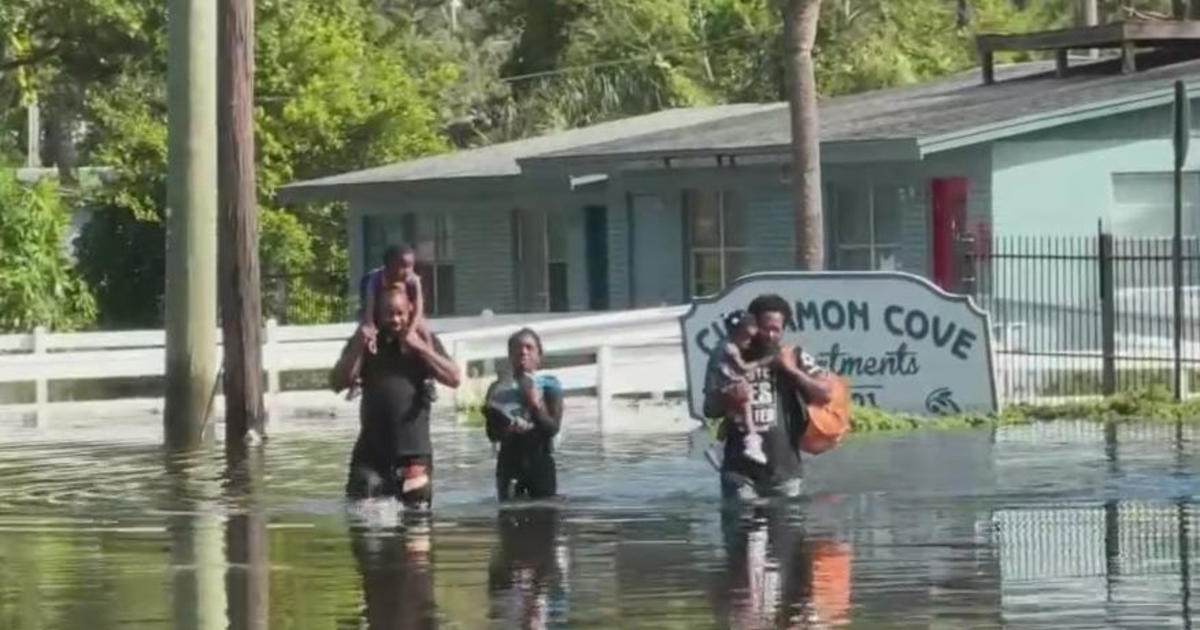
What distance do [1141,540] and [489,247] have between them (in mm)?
28216

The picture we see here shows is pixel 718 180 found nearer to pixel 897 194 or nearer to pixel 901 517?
pixel 897 194

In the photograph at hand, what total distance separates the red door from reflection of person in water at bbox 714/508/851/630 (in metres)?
16.6

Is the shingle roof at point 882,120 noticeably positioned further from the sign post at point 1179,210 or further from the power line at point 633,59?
the power line at point 633,59

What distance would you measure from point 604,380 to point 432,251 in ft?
54.9

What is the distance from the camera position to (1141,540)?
14.8 meters

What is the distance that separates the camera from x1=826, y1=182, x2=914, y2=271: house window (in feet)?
112

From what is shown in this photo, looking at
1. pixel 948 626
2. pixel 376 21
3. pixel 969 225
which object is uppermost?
pixel 376 21

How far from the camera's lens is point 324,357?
31.1m

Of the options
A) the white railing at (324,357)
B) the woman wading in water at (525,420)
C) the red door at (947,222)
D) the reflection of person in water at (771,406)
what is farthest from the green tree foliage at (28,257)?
the reflection of person in water at (771,406)

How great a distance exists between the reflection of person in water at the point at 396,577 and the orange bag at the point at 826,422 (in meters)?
2.39

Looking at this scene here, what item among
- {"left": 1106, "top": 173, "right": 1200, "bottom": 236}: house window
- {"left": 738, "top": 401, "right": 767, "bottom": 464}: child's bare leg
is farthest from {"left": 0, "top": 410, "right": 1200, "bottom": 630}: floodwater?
{"left": 1106, "top": 173, "right": 1200, "bottom": 236}: house window

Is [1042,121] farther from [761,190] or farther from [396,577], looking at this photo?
[396,577]

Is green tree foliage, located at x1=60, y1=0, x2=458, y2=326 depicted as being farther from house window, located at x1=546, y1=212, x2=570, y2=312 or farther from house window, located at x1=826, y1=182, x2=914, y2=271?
house window, located at x1=826, y1=182, x2=914, y2=271

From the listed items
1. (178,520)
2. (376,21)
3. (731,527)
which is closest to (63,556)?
(178,520)
